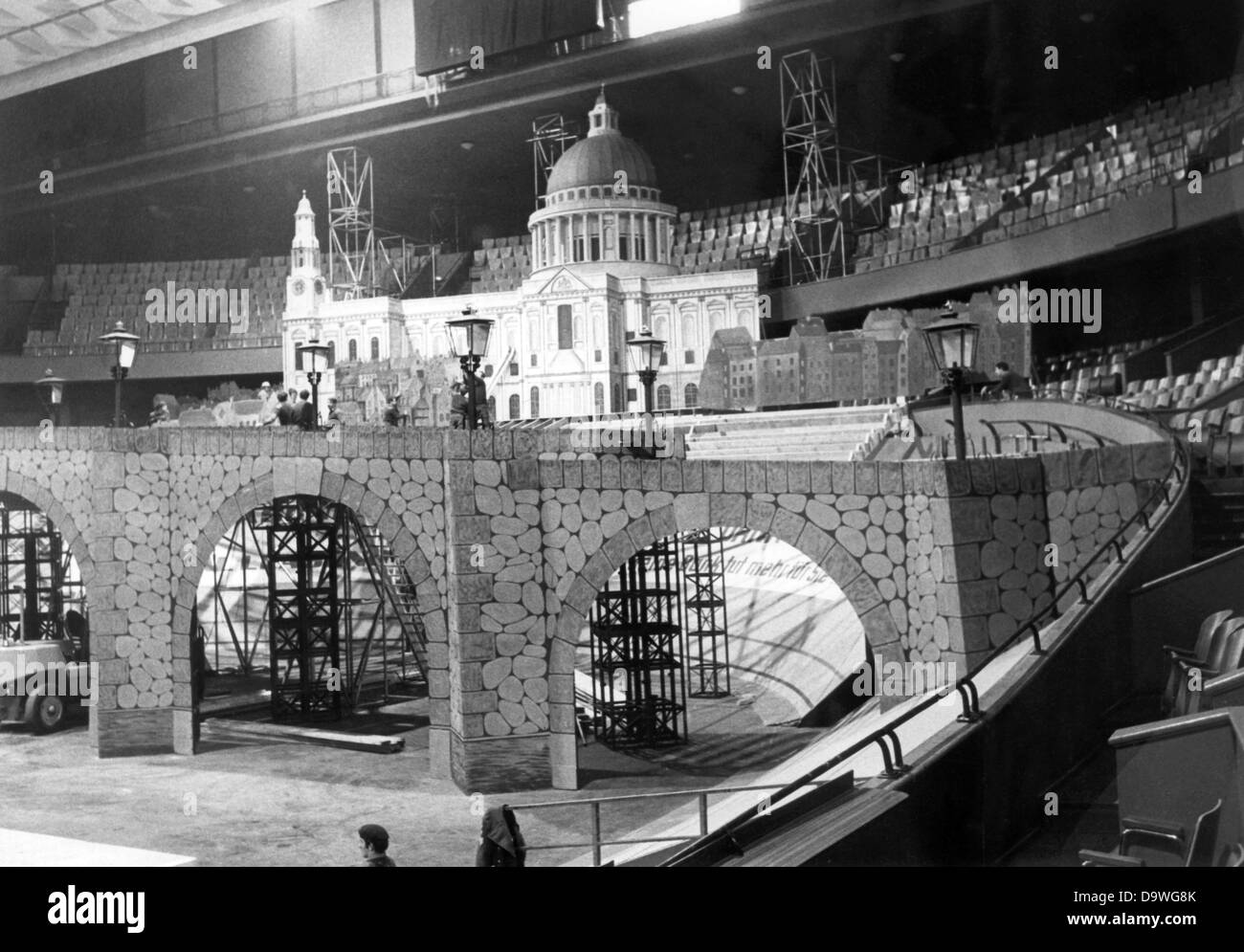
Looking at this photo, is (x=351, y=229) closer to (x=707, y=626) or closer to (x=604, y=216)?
(x=604, y=216)

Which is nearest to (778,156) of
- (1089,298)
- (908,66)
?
(908,66)

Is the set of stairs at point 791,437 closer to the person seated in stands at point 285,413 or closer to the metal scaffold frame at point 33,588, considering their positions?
the person seated in stands at point 285,413

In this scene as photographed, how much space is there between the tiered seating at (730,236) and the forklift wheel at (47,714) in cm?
1643

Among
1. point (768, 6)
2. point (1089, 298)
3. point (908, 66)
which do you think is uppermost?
point (768, 6)

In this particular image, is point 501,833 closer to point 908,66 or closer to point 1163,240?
point 1163,240

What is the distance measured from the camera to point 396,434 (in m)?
13.5

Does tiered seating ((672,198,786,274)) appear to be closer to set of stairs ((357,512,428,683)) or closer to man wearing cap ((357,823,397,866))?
set of stairs ((357,512,428,683))

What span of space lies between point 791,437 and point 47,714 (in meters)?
11.2

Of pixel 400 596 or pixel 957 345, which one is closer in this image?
pixel 957 345

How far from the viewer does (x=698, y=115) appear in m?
27.0

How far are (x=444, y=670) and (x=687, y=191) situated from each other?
18934 millimetres

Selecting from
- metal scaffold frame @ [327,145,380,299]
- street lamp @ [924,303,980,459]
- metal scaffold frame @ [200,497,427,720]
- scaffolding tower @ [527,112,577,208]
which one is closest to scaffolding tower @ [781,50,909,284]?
scaffolding tower @ [527,112,577,208]

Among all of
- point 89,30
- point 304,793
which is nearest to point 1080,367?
point 304,793
